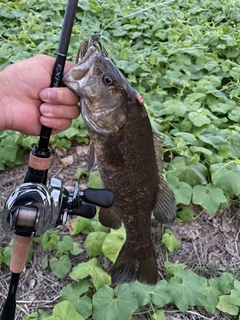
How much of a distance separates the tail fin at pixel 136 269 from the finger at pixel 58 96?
0.83 m

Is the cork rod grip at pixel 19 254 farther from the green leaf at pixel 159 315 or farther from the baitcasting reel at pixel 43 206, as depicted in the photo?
the green leaf at pixel 159 315

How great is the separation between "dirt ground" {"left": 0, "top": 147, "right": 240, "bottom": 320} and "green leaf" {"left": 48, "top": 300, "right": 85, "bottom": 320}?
0.32 meters

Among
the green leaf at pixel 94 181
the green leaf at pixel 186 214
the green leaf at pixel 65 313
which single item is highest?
the green leaf at pixel 94 181

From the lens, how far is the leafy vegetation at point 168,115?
2.25 meters

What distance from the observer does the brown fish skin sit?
1.68 m

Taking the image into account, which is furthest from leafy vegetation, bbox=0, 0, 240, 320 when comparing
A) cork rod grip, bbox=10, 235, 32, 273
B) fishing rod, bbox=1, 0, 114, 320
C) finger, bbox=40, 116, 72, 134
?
finger, bbox=40, 116, 72, 134

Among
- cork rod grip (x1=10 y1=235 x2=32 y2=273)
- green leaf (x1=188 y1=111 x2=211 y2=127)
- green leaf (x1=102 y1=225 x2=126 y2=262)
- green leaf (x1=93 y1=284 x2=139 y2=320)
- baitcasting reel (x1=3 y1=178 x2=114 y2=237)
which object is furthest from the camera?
green leaf (x1=188 y1=111 x2=211 y2=127)

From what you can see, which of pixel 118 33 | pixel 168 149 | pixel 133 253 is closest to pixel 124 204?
pixel 133 253

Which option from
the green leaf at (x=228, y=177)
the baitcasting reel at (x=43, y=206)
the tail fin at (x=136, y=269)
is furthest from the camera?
the green leaf at (x=228, y=177)

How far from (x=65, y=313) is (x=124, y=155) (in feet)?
2.92

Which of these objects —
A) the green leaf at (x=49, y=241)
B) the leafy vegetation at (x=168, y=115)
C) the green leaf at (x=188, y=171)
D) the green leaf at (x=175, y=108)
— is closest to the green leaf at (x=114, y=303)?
the leafy vegetation at (x=168, y=115)

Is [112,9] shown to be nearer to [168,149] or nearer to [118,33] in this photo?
[118,33]

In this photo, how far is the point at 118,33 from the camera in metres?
5.44

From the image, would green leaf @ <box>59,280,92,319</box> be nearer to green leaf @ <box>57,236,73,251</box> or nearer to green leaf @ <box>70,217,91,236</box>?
green leaf @ <box>57,236,73,251</box>
